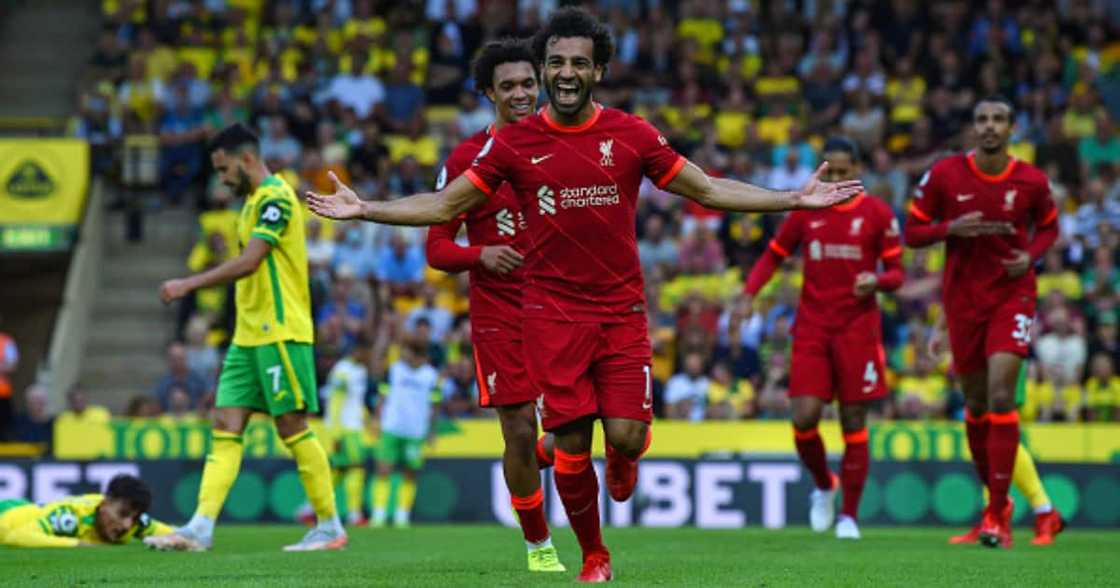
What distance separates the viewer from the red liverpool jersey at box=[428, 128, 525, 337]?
10.2 meters

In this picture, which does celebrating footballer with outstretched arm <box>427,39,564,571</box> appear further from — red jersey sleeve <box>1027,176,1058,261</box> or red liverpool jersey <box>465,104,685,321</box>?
red jersey sleeve <box>1027,176,1058,261</box>

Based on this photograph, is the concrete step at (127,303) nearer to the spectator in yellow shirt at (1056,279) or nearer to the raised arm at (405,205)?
the spectator in yellow shirt at (1056,279)

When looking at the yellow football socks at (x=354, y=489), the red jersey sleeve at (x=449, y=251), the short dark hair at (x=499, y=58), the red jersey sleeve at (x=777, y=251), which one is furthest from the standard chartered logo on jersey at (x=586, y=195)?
the yellow football socks at (x=354, y=489)

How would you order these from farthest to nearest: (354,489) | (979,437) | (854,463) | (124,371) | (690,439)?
(124,371) < (690,439) < (354,489) < (854,463) < (979,437)

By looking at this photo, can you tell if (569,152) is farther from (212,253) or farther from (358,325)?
(212,253)

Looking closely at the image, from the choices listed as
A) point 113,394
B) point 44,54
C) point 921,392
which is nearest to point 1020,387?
point 921,392

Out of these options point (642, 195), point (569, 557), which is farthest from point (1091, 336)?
point (569, 557)

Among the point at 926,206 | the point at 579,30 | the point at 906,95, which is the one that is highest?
the point at 906,95

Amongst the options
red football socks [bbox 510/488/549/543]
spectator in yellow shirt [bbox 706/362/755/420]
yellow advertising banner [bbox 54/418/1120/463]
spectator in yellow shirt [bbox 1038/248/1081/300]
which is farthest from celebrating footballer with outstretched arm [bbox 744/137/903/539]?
spectator in yellow shirt [bbox 1038/248/1081/300]

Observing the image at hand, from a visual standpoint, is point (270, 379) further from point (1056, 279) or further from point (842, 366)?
point (1056, 279)

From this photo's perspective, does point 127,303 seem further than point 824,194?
Yes

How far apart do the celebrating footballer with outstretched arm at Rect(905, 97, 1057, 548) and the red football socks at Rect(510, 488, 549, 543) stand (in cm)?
385

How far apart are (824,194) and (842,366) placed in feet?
16.9

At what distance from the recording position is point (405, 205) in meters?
8.94
